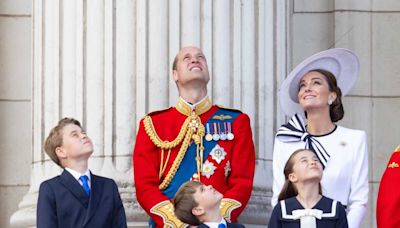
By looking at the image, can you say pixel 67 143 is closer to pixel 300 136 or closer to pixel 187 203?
pixel 187 203

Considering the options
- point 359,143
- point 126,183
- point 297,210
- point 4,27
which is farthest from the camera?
point 4,27

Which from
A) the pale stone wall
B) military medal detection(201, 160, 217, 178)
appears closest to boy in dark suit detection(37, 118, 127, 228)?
military medal detection(201, 160, 217, 178)

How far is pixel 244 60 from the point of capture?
42.4 ft

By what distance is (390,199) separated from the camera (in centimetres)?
1134

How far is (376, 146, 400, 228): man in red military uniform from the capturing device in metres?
11.3

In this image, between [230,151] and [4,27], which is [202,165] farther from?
[4,27]

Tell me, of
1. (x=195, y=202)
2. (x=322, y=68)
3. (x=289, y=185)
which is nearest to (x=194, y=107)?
(x=322, y=68)

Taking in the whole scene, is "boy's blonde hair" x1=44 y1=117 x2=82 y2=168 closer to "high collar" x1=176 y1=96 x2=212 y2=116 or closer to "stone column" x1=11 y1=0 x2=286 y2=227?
"high collar" x1=176 y1=96 x2=212 y2=116

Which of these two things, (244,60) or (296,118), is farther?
(244,60)

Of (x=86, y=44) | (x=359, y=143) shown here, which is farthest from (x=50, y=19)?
(x=359, y=143)

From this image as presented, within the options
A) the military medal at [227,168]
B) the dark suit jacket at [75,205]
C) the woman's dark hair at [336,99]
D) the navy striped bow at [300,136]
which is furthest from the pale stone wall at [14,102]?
the woman's dark hair at [336,99]

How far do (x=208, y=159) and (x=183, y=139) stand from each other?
0.69ft

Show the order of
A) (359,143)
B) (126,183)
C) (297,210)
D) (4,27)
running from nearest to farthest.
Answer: (297,210) → (359,143) → (126,183) → (4,27)

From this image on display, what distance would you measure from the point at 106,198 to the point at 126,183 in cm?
95
